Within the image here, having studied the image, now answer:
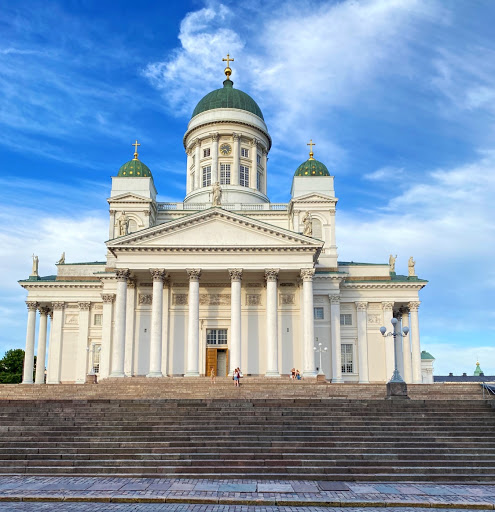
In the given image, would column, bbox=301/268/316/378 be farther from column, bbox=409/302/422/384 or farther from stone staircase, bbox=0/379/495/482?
stone staircase, bbox=0/379/495/482

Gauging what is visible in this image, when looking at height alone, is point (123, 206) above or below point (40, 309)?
above

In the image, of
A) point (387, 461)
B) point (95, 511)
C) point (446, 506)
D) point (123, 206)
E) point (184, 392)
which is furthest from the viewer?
point (123, 206)

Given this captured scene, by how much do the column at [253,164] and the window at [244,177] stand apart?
34cm

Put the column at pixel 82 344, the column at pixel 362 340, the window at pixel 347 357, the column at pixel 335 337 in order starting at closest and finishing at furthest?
1. the column at pixel 335 337
2. the column at pixel 362 340
3. the window at pixel 347 357
4. the column at pixel 82 344

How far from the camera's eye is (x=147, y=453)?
19.4 meters

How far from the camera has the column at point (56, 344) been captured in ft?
167

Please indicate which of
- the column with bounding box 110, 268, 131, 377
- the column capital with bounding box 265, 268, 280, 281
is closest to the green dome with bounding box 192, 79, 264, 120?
the column capital with bounding box 265, 268, 280, 281

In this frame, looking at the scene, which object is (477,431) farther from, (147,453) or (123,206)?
(123,206)

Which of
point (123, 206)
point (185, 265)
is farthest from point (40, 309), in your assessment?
point (185, 265)

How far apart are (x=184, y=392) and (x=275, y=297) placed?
496 inches

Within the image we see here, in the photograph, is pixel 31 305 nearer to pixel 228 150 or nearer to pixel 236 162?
pixel 236 162

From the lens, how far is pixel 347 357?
164 feet

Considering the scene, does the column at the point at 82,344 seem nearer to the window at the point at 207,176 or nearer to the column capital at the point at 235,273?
the column capital at the point at 235,273

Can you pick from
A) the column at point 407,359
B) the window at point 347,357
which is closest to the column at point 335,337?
the window at point 347,357
